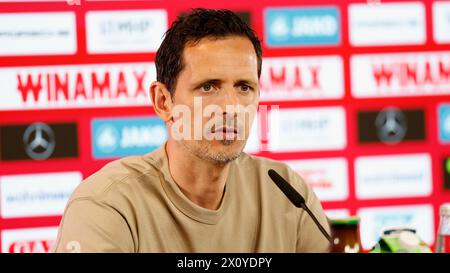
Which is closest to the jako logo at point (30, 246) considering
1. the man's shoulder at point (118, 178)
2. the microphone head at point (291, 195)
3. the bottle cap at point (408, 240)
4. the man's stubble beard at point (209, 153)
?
the man's shoulder at point (118, 178)

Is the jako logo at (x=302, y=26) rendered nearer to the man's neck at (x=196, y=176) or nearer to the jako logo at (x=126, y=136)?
the jako logo at (x=126, y=136)

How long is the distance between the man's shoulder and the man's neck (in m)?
0.05

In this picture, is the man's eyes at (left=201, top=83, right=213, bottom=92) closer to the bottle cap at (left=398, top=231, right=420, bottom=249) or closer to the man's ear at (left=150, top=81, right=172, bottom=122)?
the man's ear at (left=150, top=81, right=172, bottom=122)

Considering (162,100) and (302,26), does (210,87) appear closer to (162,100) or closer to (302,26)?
(162,100)

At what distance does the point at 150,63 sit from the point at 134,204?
166 cm

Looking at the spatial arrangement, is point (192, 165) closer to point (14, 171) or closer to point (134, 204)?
point (134, 204)

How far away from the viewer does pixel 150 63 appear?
2904 mm

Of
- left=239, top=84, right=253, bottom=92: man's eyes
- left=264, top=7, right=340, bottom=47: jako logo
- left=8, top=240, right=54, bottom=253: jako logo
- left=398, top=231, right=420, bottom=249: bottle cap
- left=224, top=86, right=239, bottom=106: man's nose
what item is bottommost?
left=8, top=240, right=54, bottom=253: jako logo

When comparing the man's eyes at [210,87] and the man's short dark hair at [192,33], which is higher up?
the man's short dark hair at [192,33]

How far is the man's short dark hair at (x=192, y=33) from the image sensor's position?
4.44ft

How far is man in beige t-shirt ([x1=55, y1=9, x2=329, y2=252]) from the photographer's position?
128 cm

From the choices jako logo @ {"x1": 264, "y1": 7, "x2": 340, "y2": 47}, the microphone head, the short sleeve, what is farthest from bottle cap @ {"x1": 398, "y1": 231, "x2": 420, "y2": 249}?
Answer: jako logo @ {"x1": 264, "y1": 7, "x2": 340, "y2": 47}
